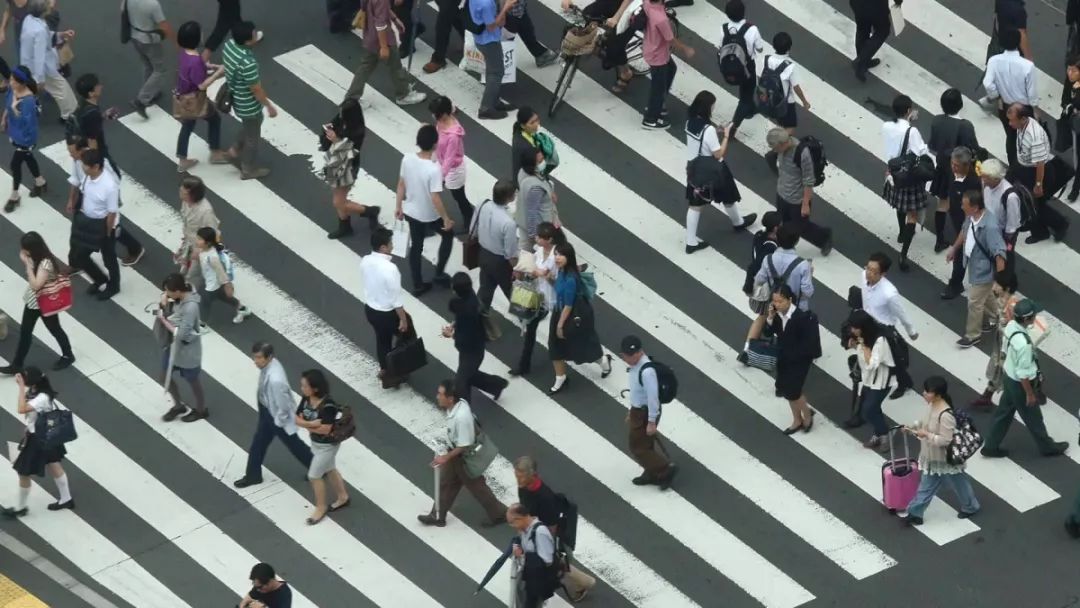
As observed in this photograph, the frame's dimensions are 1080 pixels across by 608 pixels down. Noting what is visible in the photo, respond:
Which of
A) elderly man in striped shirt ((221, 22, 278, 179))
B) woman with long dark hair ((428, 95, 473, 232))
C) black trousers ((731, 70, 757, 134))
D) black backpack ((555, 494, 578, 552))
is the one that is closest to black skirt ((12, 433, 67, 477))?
black backpack ((555, 494, 578, 552))

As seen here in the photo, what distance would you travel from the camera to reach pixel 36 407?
21719mm

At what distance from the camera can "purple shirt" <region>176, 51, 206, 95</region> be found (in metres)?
25.8

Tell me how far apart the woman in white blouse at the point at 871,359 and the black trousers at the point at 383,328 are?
4184mm

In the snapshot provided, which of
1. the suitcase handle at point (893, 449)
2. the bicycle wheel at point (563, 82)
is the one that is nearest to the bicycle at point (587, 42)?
the bicycle wheel at point (563, 82)

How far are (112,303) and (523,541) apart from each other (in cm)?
621

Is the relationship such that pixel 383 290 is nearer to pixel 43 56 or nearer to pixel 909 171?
pixel 909 171

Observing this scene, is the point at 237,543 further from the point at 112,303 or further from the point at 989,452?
the point at 989,452

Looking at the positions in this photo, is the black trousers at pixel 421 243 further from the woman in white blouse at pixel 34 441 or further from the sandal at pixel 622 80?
the woman in white blouse at pixel 34 441

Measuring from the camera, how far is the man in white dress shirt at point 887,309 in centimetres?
2273

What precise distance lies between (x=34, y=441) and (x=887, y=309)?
7674mm

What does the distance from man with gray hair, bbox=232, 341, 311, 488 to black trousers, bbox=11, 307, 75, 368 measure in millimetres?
2407

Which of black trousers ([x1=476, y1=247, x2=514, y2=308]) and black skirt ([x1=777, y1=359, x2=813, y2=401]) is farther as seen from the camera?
black trousers ([x1=476, y1=247, x2=514, y2=308])

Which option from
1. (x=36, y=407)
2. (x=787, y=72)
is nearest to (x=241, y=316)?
(x=36, y=407)

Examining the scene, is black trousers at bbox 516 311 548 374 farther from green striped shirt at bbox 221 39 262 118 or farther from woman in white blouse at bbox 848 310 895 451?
green striped shirt at bbox 221 39 262 118
